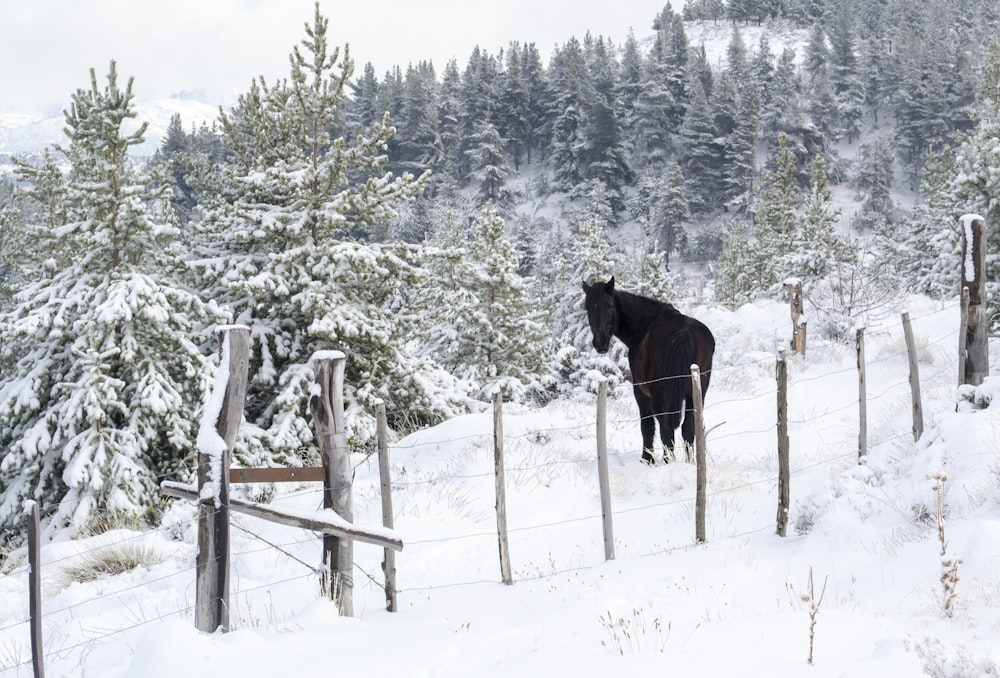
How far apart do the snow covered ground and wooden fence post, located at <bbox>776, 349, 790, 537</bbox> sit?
0.47 feet

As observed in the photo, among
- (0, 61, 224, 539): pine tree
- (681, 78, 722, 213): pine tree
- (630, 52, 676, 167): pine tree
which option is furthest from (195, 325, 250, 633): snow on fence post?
(630, 52, 676, 167): pine tree

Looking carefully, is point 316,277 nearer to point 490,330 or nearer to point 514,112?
point 490,330

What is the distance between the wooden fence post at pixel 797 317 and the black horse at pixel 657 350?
896 cm

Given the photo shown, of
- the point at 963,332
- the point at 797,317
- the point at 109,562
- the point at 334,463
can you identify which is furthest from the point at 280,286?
the point at 797,317

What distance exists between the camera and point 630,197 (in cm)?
7794

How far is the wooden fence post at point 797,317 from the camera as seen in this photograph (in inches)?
669

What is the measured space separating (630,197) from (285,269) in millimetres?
70263

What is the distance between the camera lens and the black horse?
28.6 feet

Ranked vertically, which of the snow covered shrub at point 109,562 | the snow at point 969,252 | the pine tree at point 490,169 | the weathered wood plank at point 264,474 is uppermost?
the pine tree at point 490,169

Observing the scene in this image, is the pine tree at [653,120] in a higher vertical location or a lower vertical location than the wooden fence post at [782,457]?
higher

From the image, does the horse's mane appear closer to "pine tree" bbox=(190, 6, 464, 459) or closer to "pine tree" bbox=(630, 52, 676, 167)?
"pine tree" bbox=(190, 6, 464, 459)

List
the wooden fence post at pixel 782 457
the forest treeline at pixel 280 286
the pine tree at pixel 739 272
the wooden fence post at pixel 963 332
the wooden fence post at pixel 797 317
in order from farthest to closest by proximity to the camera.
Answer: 1. the pine tree at pixel 739 272
2. the wooden fence post at pixel 797 317
3. the forest treeline at pixel 280 286
4. the wooden fence post at pixel 963 332
5. the wooden fence post at pixel 782 457

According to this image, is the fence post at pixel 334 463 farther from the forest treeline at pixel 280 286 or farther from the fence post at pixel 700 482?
the fence post at pixel 700 482

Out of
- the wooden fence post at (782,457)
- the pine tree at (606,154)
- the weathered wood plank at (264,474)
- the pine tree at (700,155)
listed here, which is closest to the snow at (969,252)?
the wooden fence post at (782,457)
